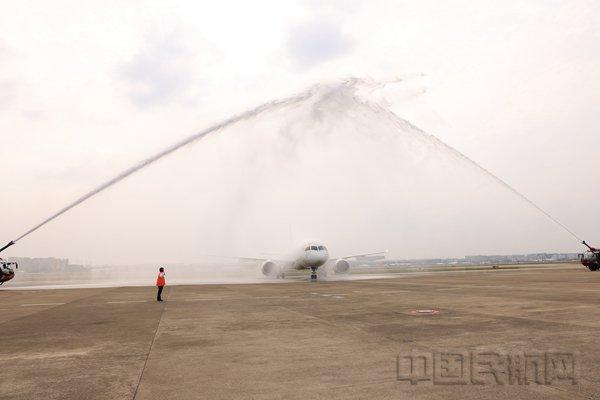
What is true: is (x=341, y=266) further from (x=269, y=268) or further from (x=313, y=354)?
(x=313, y=354)

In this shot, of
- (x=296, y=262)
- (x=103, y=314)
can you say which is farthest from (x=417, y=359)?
(x=296, y=262)

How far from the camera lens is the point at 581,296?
17.9 m

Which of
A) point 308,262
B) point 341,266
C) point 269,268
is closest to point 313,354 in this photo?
point 308,262

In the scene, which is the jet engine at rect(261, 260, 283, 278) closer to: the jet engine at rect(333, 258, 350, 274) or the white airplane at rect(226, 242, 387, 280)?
the white airplane at rect(226, 242, 387, 280)

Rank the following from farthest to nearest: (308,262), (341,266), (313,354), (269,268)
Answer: (341,266) < (269,268) < (308,262) < (313,354)

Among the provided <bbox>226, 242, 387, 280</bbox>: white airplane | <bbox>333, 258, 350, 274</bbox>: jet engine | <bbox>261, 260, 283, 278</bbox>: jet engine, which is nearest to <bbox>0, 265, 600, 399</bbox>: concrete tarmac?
<bbox>226, 242, 387, 280</bbox>: white airplane

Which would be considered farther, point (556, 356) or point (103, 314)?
point (103, 314)

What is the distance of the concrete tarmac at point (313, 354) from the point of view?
243 inches

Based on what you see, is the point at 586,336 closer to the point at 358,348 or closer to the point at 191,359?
the point at 358,348

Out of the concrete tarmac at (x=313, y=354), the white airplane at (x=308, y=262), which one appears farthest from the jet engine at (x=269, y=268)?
the concrete tarmac at (x=313, y=354)

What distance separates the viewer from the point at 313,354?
847cm

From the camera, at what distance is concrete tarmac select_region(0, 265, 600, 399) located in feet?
20.3

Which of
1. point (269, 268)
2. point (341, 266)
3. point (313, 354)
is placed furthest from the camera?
point (341, 266)

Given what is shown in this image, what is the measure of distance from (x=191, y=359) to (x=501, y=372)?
5.49 meters
